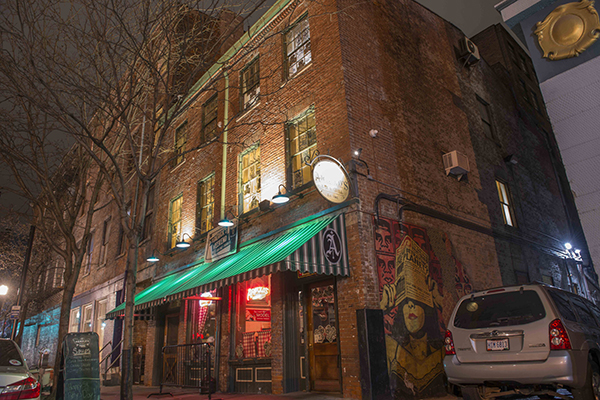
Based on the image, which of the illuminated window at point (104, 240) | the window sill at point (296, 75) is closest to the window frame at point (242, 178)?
the window sill at point (296, 75)

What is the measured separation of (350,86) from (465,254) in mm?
5256

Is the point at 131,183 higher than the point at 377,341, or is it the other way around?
the point at 131,183

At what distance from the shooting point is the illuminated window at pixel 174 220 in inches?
603

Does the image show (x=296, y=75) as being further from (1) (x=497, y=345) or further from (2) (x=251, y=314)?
(1) (x=497, y=345)

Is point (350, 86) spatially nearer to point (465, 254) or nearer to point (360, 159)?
point (360, 159)

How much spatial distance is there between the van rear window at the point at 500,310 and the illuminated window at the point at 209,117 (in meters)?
10.7

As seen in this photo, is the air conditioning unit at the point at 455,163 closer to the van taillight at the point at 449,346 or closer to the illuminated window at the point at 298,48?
the illuminated window at the point at 298,48

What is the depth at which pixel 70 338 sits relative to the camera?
8156 mm

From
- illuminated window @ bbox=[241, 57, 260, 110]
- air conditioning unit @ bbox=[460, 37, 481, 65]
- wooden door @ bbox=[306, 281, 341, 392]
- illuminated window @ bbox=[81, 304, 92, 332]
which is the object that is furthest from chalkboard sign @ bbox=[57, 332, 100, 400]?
air conditioning unit @ bbox=[460, 37, 481, 65]

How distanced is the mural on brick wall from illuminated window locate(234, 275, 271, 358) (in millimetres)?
3546

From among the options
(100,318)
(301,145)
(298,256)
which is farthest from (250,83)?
(100,318)

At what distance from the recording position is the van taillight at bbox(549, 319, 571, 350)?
4.96m

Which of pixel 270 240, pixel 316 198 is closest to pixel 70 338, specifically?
pixel 270 240

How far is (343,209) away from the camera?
8.52 metres
